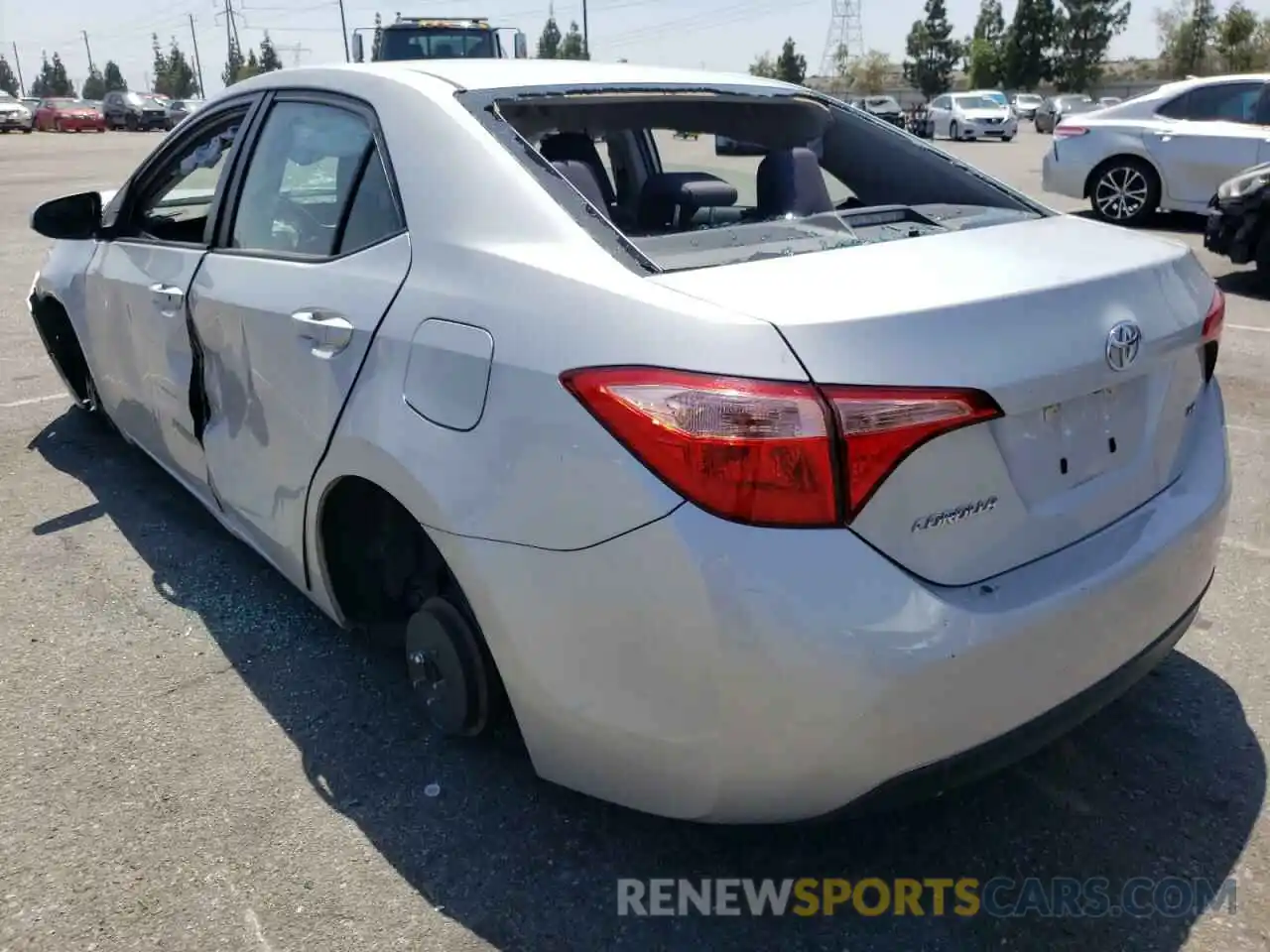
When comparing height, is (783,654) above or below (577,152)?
below

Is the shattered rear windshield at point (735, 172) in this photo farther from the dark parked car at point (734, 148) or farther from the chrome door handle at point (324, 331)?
the chrome door handle at point (324, 331)

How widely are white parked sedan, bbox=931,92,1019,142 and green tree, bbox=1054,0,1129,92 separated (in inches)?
1773

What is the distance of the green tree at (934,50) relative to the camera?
8406cm

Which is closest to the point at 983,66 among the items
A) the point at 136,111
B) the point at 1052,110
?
the point at 1052,110

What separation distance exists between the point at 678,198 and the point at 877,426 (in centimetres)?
146

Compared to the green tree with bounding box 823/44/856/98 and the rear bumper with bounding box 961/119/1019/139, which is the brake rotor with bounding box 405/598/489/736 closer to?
the rear bumper with bounding box 961/119/1019/139

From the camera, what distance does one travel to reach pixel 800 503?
1721 millimetres

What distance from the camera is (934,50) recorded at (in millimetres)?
85062

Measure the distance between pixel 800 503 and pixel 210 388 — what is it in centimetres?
200

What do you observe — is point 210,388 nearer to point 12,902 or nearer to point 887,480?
point 12,902

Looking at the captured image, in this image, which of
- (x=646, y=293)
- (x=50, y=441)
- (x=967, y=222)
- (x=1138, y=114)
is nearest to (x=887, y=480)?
(x=646, y=293)

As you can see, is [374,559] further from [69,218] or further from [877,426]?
[69,218]

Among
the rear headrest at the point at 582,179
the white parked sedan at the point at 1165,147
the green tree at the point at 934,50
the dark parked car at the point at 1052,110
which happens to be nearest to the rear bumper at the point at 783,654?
the rear headrest at the point at 582,179
